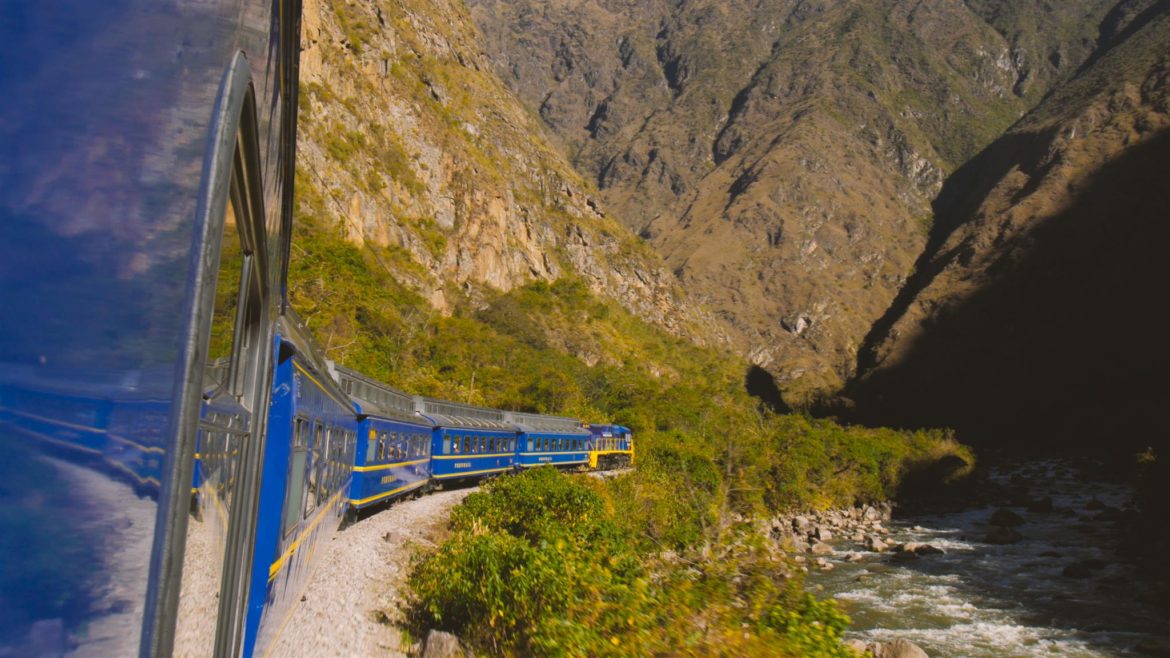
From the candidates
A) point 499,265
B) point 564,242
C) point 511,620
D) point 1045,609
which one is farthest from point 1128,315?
point 511,620

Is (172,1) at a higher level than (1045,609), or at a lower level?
higher

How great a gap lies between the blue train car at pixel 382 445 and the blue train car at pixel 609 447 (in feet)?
53.2

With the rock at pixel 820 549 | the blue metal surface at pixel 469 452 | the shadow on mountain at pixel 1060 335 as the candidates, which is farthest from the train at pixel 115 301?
the shadow on mountain at pixel 1060 335

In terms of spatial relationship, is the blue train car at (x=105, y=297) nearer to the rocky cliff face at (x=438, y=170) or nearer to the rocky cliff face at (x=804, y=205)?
the rocky cliff face at (x=438, y=170)

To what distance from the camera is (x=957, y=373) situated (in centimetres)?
11206

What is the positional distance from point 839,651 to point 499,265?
3069 inches

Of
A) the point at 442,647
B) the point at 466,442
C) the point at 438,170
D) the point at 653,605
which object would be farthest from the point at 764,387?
the point at 653,605

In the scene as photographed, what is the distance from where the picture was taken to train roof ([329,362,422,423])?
1209 cm

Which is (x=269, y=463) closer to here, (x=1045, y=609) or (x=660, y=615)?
Result: (x=660, y=615)

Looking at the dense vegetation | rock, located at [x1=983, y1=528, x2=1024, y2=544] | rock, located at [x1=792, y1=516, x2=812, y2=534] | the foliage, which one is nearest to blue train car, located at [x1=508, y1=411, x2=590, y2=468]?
the dense vegetation

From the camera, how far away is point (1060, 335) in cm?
10319

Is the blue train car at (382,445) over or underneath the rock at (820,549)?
over

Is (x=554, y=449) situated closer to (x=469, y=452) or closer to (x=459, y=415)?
(x=459, y=415)

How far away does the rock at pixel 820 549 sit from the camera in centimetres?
2826
